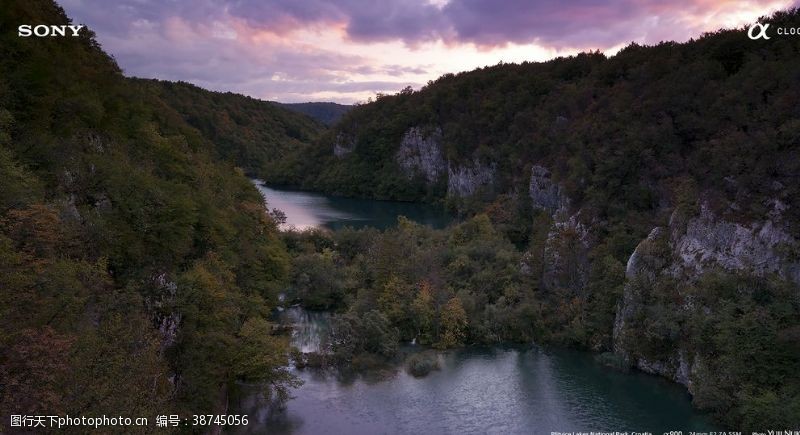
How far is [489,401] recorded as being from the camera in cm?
2506

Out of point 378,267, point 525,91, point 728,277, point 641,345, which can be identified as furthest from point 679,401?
point 525,91

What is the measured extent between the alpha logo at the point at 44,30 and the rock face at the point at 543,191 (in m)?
35.3

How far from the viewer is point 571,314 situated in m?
32.4

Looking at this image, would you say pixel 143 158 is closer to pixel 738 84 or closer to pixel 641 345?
pixel 641 345

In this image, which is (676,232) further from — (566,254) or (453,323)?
(453,323)

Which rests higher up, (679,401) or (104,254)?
(104,254)

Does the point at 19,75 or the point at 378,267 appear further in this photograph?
the point at 378,267

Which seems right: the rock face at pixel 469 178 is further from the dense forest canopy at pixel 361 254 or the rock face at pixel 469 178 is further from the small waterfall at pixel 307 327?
the small waterfall at pixel 307 327

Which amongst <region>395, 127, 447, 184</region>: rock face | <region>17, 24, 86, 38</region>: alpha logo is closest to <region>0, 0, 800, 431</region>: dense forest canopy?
<region>17, 24, 86, 38</region>: alpha logo

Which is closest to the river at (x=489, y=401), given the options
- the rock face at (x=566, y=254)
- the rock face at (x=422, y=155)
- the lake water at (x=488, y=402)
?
the lake water at (x=488, y=402)

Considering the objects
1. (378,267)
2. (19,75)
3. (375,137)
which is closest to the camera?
(19,75)

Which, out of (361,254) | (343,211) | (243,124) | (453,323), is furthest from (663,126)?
(243,124)

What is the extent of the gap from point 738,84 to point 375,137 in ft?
272

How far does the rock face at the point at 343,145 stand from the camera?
383ft
